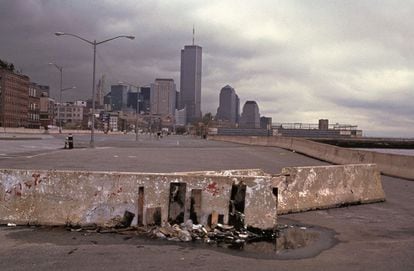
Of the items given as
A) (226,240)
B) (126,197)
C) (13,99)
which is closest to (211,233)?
(226,240)

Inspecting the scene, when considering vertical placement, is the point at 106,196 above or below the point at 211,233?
above

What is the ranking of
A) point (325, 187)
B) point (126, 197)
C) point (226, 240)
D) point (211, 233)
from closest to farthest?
1. point (226, 240)
2. point (211, 233)
3. point (126, 197)
4. point (325, 187)

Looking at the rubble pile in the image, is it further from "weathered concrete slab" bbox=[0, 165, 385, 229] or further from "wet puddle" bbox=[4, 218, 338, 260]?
"weathered concrete slab" bbox=[0, 165, 385, 229]

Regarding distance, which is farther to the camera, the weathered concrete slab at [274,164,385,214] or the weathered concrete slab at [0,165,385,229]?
the weathered concrete slab at [274,164,385,214]

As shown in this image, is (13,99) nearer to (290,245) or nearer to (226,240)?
(226,240)

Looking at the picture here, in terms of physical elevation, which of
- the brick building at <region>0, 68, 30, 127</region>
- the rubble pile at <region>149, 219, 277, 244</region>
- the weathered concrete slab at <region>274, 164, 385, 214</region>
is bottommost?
the rubble pile at <region>149, 219, 277, 244</region>

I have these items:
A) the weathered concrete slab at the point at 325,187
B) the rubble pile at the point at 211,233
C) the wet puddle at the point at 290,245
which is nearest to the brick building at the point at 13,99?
the weathered concrete slab at the point at 325,187

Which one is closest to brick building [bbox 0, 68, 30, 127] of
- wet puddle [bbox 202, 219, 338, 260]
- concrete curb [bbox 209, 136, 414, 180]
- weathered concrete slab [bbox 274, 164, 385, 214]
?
concrete curb [bbox 209, 136, 414, 180]

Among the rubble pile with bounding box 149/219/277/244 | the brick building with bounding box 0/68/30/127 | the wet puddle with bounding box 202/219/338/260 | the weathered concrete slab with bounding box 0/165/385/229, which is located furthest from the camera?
the brick building with bounding box 0/68/30/127

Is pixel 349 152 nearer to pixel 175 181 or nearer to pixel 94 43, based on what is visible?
pixel 175 181

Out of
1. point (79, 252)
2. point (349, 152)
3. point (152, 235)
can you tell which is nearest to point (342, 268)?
point (152, 235)

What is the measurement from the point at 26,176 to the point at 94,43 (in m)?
43.9

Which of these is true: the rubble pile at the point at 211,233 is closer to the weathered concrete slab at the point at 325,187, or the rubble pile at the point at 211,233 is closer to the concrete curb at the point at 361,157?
the weathered concrete slab at the point at 325,187

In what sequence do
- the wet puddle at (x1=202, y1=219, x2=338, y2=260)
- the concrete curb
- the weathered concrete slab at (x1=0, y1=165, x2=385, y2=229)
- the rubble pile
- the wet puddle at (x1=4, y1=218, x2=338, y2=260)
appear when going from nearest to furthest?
the wet puddle at (x1=202, y1=219, x2=338, y2=260), the wet puddle at (x1=4, y1=218, x2=338, y2=260), the rubble pile, the weathered concrete slab at (x1=0, y1=165, x2=385, y2=229), the concrete curb
